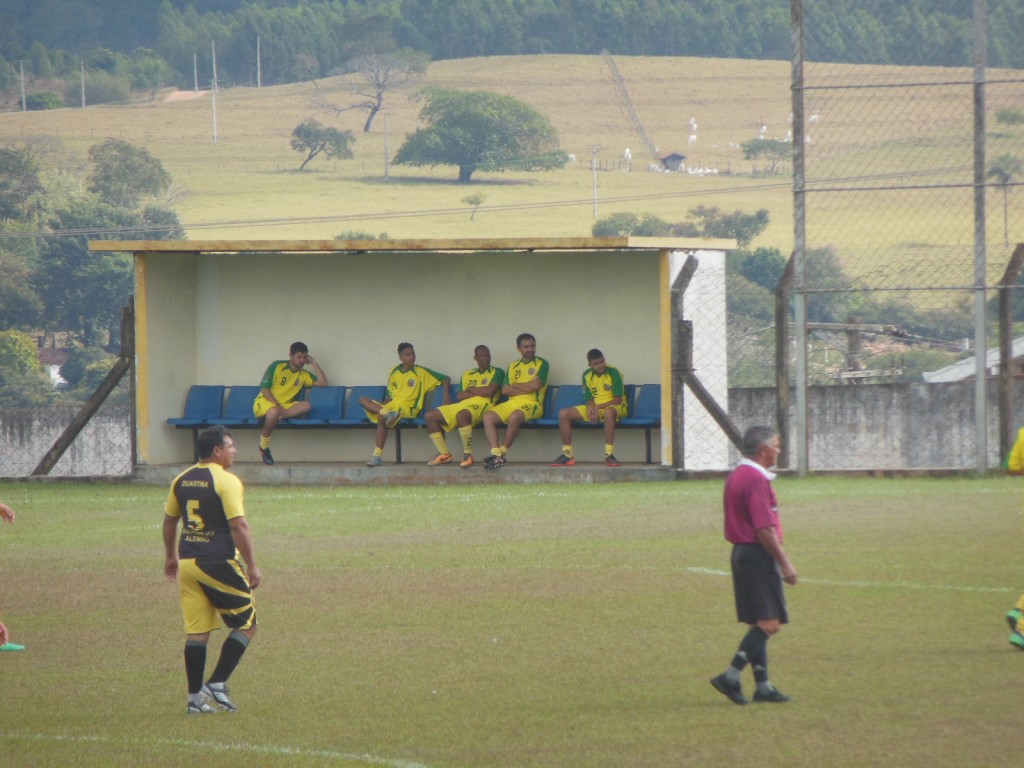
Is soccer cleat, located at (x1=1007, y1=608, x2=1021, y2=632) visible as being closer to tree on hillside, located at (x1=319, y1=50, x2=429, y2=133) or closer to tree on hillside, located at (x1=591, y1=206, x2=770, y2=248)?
tree on hillside, located at (x1=591, y1=206, x2=770, y2=248)

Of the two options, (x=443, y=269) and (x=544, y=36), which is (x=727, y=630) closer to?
(x=443, y=269)

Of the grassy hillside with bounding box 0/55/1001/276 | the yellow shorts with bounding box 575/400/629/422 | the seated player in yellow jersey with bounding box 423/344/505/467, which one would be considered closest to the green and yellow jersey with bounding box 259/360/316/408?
the seated player in yellow jersey with bounding box 423/344/505/467

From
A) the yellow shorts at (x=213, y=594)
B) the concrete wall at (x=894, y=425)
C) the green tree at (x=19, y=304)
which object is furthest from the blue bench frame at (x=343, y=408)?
the green tree at (x=19, y=304)

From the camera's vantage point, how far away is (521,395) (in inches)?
746

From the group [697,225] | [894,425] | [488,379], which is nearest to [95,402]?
[488,379]

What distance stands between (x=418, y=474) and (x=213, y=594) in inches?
437

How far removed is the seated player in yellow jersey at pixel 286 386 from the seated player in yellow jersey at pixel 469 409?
1779 mm

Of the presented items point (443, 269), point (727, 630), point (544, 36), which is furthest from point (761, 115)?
point (727, 630)

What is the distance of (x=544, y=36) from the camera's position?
137250mm

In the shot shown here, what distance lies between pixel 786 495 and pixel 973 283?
10.6 feet

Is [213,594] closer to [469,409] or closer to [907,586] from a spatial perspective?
[907,586]

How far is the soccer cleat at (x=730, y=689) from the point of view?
24.7 ft

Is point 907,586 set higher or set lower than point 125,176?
lower

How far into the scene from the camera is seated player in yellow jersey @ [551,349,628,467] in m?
18.5
